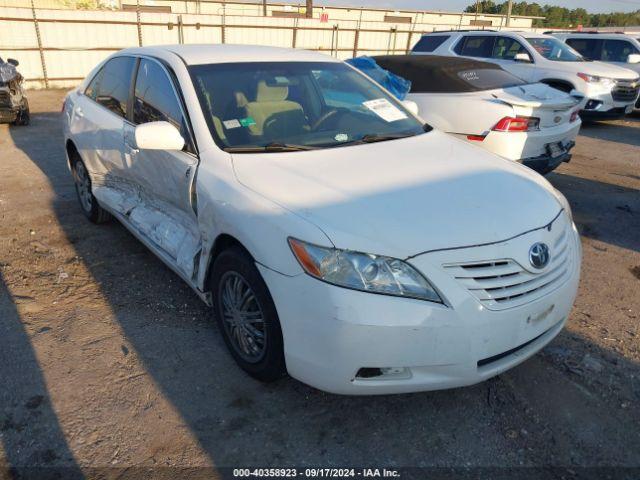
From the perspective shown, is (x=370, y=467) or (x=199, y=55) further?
(x=199, y=55)

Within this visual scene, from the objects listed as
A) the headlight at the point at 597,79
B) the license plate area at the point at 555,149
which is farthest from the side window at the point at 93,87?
the headlight at the point at 597,79

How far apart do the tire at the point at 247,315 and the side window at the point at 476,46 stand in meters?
9.35

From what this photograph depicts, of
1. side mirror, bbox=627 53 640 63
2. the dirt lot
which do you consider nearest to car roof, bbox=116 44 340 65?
the dirt lot

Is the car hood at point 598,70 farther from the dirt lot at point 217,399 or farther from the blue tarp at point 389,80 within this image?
the dirt lot at point 217,399

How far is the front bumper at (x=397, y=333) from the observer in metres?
2.00

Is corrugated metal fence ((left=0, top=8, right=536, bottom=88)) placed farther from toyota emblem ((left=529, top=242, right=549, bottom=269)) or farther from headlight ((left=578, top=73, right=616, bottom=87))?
toyota emblem ((left=529, top=242, right=549, bottom=269))

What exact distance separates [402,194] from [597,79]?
9.65 meters

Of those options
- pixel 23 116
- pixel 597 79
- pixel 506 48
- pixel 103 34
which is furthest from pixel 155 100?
pixel 103 34

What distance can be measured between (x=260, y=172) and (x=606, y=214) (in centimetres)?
443

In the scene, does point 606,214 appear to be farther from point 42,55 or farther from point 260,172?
point 42,55

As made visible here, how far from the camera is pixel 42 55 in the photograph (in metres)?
14.0

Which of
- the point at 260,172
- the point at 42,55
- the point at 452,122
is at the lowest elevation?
the point at 42,55

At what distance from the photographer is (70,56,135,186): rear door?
3.88 metres

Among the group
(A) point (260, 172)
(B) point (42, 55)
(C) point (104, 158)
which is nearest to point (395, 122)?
(A) point (260, 172)
